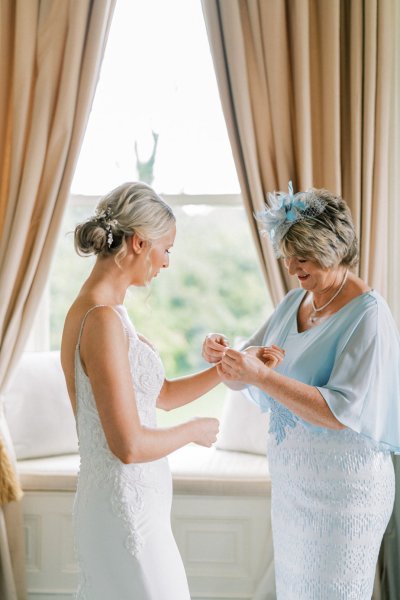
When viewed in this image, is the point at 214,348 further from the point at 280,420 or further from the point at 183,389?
the point at 280,420

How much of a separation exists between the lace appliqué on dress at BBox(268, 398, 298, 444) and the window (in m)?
1.40

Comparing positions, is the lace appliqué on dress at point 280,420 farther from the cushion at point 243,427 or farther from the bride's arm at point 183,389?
the cushion at point 243,427

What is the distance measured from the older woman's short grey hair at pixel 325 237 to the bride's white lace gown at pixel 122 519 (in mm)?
681

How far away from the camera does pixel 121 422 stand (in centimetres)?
175

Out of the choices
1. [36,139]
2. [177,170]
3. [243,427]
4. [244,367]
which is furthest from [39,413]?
[244,367]

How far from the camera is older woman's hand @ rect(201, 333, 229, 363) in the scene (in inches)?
95.6

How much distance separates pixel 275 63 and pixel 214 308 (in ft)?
4.24

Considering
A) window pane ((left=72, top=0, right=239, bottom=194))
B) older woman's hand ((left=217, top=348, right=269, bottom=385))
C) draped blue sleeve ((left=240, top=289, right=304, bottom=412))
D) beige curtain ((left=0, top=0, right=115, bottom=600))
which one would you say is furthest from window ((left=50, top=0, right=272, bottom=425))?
older woman's hand ((left=217, top=348, right=269, bottom=385))

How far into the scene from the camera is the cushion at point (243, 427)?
141 inches

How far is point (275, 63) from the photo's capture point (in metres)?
3.30

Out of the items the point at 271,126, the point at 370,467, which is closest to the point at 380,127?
the point at 271,126

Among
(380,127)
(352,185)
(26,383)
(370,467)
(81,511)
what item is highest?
(380,127)

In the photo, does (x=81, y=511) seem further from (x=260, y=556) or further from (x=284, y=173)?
(x=284, y=173)

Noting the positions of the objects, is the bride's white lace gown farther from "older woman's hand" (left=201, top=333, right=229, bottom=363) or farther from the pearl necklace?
the pearl necklace
